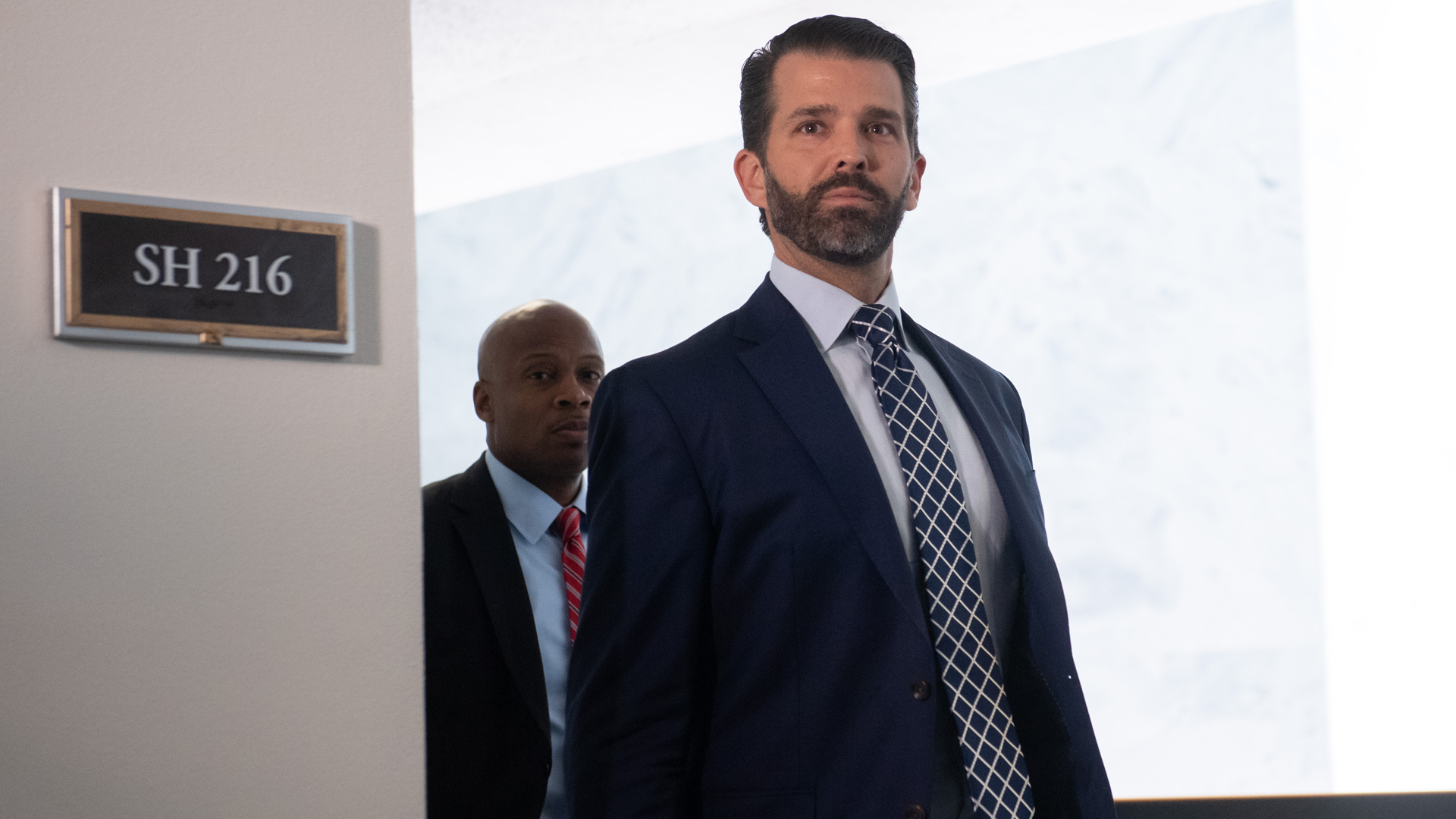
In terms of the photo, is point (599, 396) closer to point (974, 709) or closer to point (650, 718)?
point (650, 718)

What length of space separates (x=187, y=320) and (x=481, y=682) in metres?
0.85

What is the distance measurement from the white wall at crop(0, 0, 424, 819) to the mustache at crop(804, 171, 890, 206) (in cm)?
45

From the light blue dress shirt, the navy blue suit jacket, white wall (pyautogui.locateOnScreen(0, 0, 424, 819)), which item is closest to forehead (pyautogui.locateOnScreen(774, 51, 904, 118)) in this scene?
the navy blue suit jacket

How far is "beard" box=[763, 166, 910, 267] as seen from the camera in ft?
4.47

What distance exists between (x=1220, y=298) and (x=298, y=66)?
8.90 ft

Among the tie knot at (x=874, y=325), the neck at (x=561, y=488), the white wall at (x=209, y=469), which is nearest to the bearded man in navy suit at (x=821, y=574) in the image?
the tie knot at (x=874, y=325)

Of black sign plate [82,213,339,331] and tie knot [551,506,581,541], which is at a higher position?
black sign plate [82,213,339,331]

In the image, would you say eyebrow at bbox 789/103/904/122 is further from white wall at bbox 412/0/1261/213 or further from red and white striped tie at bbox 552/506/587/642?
white wall at bbox 412/0/1261/213

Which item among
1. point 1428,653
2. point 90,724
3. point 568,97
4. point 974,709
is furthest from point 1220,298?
point 90,724

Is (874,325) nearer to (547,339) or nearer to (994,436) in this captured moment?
(994,436)

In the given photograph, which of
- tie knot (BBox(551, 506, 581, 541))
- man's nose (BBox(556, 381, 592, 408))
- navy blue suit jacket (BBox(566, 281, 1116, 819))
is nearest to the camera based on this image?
navy blue suit jacket (BBox(566, 281, 1116, 819))

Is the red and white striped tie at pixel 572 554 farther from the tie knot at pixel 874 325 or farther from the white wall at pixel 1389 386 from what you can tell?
the white wall at pixel 1389 386

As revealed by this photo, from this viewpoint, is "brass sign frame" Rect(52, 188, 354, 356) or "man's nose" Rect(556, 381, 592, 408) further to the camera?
"man's nose" Rect(556, 381, 592, 408)

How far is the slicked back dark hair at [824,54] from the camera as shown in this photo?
4.69 feet
